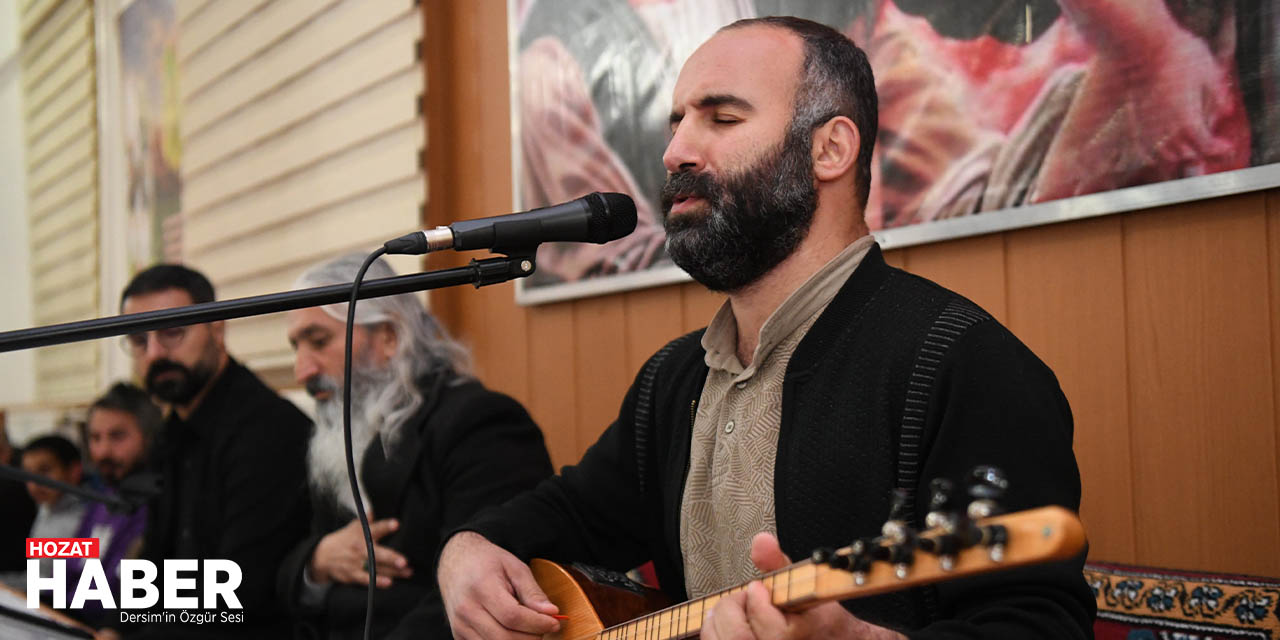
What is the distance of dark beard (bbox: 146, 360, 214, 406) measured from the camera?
3.11 metres

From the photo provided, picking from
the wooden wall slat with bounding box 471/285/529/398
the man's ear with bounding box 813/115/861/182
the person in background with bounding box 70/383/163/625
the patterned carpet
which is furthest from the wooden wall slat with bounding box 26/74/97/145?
the patterned carpet

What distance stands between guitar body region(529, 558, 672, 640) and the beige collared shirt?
3.1 inches

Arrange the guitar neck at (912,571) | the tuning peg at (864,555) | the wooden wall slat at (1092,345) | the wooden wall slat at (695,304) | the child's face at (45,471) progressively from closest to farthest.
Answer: the guitar neck at (912,571), the tuning peg at (864,555), the wooden wall slat at (1092,345), the wooden wall slat at (695,304), the child's face at (45,471)

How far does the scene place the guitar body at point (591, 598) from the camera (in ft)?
5.24

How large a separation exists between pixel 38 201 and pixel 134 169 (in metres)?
1.46

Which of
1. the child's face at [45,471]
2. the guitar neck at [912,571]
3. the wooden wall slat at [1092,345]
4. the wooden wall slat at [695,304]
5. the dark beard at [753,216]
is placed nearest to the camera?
the guitar neck at [912,571]

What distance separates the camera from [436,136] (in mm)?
3434

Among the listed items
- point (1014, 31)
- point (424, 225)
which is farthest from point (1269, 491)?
point (424, 225)

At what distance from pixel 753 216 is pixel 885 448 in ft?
1.29

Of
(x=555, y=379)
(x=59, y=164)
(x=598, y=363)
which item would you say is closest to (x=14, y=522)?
(x=555, y=379)

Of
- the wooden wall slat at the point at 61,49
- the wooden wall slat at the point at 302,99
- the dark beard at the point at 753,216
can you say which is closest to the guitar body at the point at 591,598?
the dark beard at the point at 753,216

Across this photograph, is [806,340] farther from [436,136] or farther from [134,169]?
[134,169]

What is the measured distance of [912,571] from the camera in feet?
3.23

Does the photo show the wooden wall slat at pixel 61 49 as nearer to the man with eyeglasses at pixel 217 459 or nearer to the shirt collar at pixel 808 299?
the man with eyeglasses at pixel 217 459
